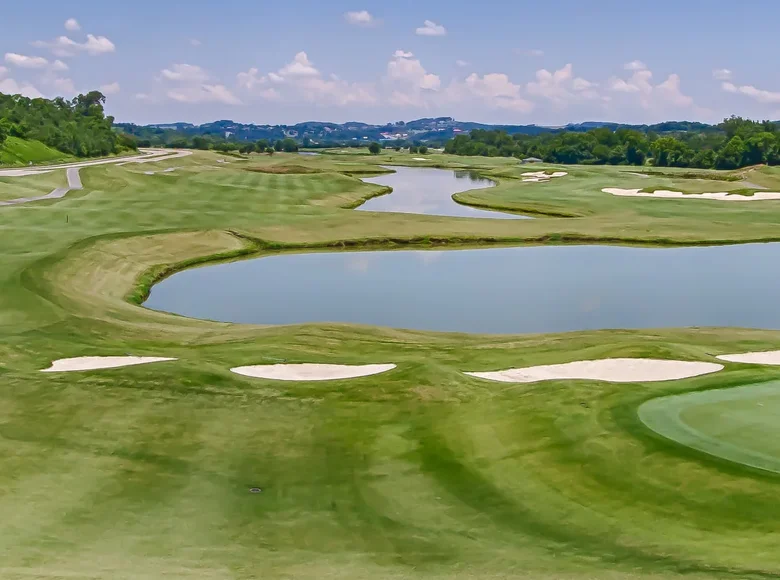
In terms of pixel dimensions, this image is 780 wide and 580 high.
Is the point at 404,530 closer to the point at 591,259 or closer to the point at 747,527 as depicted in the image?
the point at 747,527

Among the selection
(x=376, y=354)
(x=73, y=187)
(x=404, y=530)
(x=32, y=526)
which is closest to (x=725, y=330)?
(x=376, y=354)

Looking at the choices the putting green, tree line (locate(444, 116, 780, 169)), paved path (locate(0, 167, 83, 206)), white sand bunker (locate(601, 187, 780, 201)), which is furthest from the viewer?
tree line (locate(444, 116, 780, 169))

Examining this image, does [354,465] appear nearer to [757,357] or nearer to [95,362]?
[95,362]

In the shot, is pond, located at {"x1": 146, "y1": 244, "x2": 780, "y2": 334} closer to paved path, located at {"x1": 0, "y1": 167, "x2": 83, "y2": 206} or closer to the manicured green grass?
the manicured green grass

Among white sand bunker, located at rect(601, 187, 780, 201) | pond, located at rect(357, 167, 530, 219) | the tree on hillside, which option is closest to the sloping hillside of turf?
the tree on hillside

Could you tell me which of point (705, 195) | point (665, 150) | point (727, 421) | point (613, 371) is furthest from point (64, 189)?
point (665, 150)

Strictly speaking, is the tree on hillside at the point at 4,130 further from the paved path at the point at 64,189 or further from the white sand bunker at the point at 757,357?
the white sand bunker at the point at 757,357

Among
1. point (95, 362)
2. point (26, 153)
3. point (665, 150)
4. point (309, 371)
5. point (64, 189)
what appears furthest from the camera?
point (665, 150)
